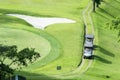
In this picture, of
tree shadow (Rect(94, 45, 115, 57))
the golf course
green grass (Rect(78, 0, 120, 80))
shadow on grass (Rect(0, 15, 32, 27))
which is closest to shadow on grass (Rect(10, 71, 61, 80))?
the golf course

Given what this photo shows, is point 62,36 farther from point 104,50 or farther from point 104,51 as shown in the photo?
point 104,51

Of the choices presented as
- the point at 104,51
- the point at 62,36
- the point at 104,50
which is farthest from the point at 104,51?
the point at 62,36

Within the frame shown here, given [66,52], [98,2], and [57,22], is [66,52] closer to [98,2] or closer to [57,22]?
[57,22]

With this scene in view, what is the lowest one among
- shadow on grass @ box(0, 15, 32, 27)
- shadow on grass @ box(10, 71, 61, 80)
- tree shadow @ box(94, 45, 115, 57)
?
shadow on grass @ box(10, 71, 61, 80)

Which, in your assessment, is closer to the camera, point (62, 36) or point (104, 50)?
point (104, 50)

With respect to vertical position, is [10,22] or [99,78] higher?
[10,22]

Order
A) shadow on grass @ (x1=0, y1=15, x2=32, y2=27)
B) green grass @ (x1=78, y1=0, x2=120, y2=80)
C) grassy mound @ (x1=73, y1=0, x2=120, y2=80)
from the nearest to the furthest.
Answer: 1. grassy mound @ (x1=73, y1=0, x2=120, y2=80)
2. green grass @ (x1=78, y1=0, x2=120, y2=80)
3. shadow on grass @ (x1=0, y1=15, x2=32, y2=27)

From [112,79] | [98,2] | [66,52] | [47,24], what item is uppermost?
[98,2]

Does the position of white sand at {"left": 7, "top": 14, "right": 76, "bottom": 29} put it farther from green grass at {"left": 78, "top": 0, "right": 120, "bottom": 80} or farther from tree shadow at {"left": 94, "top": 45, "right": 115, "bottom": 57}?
tree shadow at {"left": 94, "top": 45, "right": 115, "bottom": 57}

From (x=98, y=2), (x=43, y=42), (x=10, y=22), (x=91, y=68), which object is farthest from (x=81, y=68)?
(x=98, y=2)
